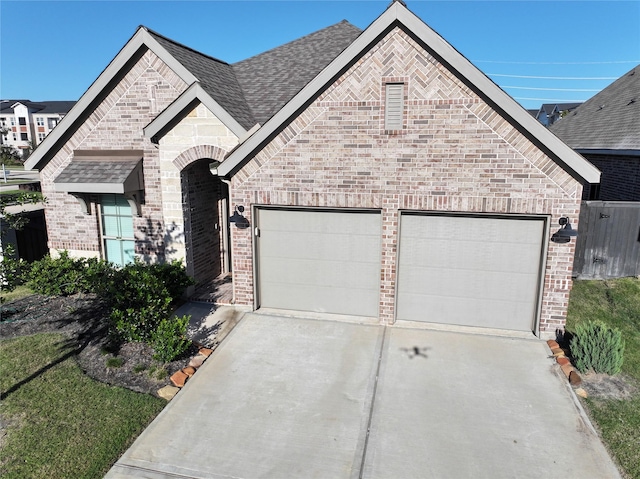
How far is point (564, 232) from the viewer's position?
8133 mm

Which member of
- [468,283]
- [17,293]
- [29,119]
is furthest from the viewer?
[29,119]

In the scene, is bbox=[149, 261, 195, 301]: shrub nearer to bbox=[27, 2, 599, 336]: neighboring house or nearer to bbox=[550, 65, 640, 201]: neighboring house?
bbox=[27, 2, 599, 336]: neighboring house

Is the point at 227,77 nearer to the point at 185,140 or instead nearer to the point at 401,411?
→ the point at 185,140

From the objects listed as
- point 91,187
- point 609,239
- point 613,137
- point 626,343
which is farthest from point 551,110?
point 91,187

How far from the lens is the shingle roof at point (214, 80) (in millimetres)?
10422

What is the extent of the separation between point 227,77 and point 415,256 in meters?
7.68

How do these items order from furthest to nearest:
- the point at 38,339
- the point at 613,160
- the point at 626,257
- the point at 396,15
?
1. the point at 613,160
2. the point at 626,257
3. the point at 38,339
4. the point at 396,15

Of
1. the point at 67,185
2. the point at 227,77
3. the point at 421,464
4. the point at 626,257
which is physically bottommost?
the point at 421,464

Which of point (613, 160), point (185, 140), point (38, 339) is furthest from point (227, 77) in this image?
point (613, 160)

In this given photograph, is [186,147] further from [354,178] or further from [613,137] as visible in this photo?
[613,137]

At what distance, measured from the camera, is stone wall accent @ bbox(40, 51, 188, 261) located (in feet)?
34.9

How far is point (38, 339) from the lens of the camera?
28.4 ft

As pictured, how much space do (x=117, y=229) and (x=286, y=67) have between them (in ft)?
23.5

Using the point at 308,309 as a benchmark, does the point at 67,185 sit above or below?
above
